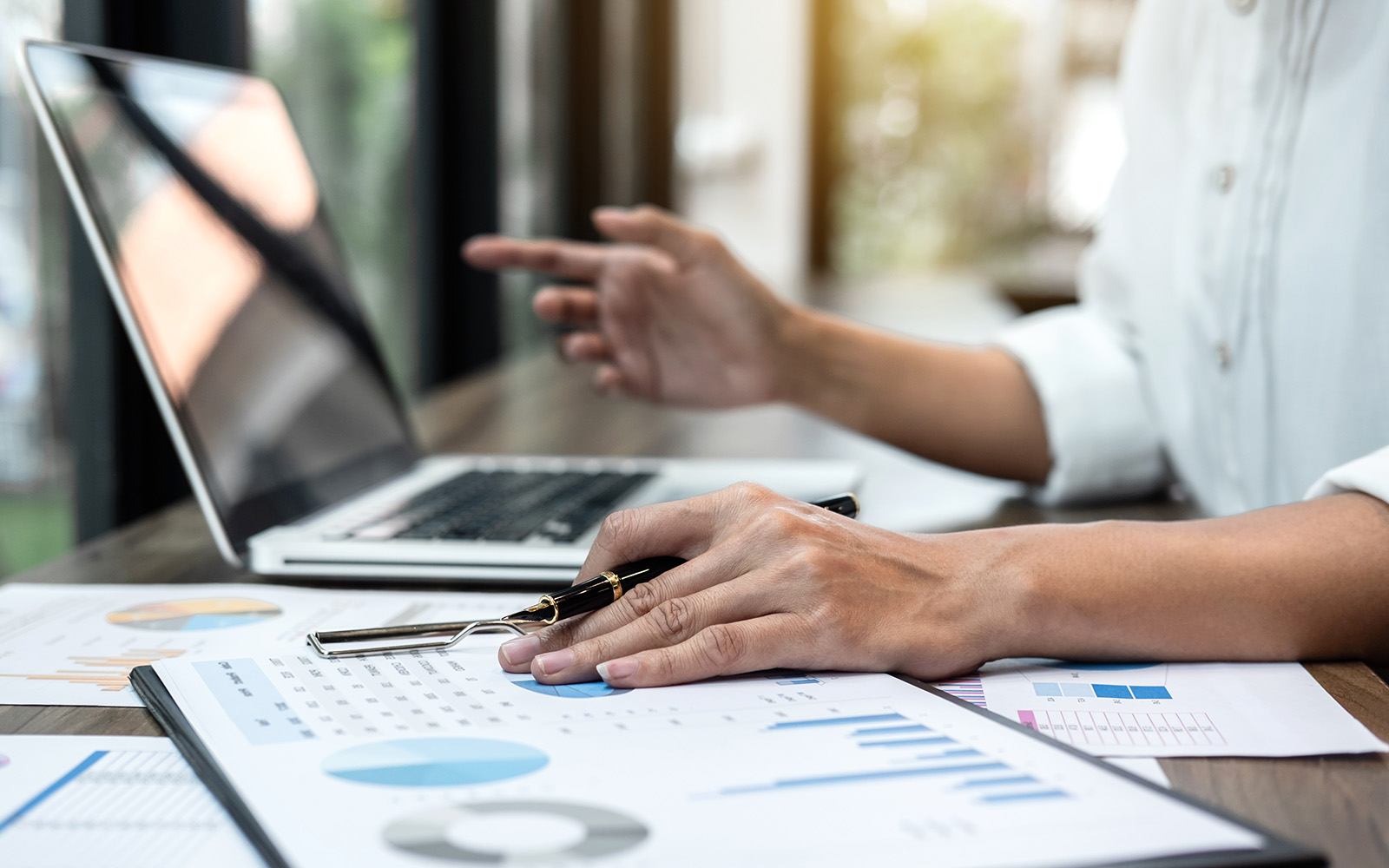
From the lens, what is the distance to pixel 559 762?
40 cm

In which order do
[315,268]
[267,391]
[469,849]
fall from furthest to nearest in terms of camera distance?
[315,268] < [267,391] < [469,849]

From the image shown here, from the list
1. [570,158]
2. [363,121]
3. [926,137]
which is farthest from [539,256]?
[926,137]

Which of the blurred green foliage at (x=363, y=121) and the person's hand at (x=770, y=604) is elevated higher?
the blurred green foliage at (x=363, y=121)

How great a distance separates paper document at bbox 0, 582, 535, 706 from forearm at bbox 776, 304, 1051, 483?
45cm

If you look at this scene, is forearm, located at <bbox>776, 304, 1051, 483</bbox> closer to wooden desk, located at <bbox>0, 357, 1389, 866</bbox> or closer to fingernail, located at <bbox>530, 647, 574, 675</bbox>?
wooden desk, located at <bbox>0, 357, 1389, 866</bbox>

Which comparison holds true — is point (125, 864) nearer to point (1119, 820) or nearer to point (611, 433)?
point (1119, 820)

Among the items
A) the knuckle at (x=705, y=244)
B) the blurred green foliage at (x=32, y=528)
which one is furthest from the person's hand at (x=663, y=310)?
the blurred green foliage at (x=32, y=528)

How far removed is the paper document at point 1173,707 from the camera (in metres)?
0.45

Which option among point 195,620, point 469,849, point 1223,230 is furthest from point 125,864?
point 1223,230

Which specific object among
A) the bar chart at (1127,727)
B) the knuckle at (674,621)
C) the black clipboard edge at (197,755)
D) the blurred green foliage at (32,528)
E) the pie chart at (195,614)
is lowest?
the blurred green foliage at (32,528)

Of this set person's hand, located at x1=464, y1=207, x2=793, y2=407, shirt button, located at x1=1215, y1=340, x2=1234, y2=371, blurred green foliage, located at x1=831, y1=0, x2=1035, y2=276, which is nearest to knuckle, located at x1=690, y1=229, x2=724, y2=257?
person's hand, located at x1=464, y1=207, x2=793, y2=407

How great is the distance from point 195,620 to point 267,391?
198 mm

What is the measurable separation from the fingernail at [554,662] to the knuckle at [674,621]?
36 mm

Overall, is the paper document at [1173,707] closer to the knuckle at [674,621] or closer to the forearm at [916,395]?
the knuckle at [674,621]
